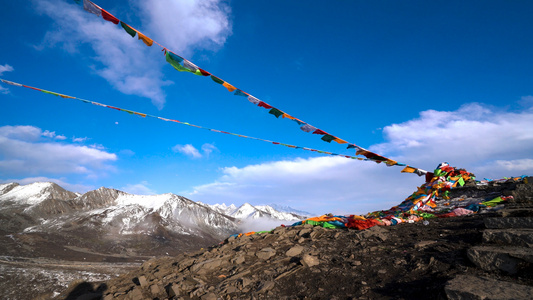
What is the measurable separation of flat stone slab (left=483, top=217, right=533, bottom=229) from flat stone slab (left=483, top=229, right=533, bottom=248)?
25.9 inches

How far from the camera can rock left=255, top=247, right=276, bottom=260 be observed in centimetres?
643

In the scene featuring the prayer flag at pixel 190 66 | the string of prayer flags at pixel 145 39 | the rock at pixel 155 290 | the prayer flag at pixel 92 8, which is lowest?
the rock at pixel 155 290

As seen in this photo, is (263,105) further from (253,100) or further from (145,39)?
(145,39)

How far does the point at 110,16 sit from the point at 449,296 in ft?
24.5

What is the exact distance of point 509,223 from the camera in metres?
4.89

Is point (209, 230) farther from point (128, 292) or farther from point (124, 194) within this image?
point (128, 292)

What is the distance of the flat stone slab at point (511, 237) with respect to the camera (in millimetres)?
3884

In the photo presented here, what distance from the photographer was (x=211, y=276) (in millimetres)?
6262

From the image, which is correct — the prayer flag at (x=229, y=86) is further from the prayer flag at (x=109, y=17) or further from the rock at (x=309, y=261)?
the rock at (x=309, y=261)

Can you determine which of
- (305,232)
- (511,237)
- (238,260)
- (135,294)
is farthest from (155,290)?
(511,237)

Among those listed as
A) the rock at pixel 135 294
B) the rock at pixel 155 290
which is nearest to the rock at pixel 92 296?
the rock at pixel 135 294

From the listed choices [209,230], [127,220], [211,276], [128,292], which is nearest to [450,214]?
[211,276]

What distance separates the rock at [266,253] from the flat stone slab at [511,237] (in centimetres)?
418

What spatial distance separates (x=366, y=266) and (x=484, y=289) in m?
2.02
